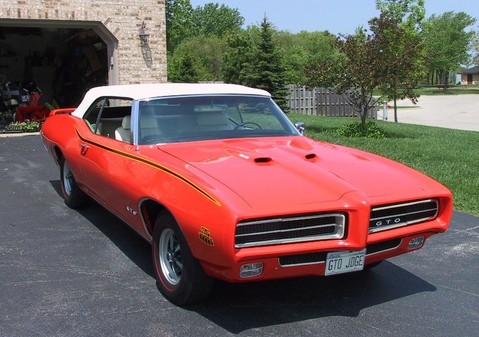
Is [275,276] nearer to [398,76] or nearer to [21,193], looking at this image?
[21,193]

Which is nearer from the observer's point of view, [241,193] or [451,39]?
[241,193]

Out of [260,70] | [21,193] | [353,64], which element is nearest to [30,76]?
[260,70]

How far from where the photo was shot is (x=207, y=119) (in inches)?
195

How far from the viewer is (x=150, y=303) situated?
3.92 metres

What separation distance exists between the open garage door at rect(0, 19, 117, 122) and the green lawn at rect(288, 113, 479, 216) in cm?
694

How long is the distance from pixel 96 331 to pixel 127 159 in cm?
148

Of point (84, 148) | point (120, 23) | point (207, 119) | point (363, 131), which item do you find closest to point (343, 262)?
point (207, 119)

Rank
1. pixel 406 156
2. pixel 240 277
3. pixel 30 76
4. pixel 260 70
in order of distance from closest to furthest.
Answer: pixel 240 277, pixel 406 156, pixel 30 76, pixel 260 70

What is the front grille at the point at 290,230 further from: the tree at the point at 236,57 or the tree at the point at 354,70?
the tree at the point at 236,57

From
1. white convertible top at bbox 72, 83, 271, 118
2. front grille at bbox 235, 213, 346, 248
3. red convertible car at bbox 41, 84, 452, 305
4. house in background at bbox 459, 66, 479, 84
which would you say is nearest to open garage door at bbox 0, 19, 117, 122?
white convertible top at bbox 72, 83, 271, 118

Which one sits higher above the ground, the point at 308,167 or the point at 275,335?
the point at 308,167

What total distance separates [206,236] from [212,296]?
0.91m

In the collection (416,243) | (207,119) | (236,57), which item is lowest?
(416,243)

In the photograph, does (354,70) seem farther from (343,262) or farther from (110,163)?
(343,262)
